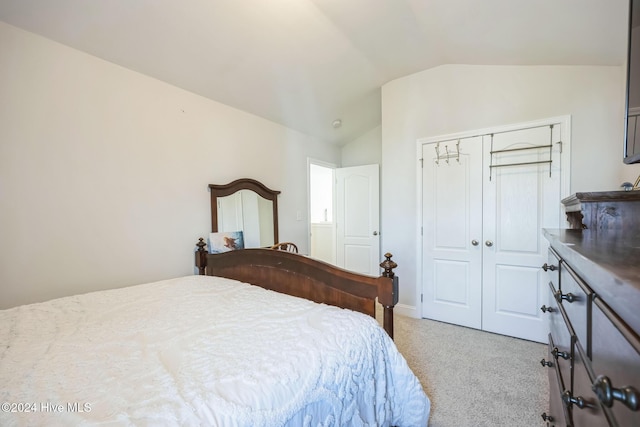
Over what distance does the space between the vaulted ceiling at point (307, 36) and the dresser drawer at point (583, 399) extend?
81.0 inches

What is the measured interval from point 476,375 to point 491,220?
145 centimetres

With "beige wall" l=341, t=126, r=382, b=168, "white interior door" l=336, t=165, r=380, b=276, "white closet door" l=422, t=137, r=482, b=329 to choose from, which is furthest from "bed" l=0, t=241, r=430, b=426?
"beige wall" l=341, t=126, r=382, b=168

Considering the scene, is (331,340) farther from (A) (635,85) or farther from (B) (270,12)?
(B) (270,12)

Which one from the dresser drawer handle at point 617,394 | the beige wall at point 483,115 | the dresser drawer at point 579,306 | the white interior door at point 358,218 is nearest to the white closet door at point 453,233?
the beige wall at point 483,115

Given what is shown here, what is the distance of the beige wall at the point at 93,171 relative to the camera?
5.59 feet

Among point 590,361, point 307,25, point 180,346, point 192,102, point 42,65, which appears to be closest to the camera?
point 590,361

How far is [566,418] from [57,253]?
9.05 ft

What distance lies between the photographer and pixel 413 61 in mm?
2771

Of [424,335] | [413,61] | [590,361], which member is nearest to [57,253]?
[590,361]

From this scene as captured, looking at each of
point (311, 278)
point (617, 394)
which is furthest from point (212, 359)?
point (617, 394)

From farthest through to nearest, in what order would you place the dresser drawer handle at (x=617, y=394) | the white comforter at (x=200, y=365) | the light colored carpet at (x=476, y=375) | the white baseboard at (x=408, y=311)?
1. the white baseboard at (x=408, y=311)
2. the light colored carpet at (x=476, y=375)
3. the white comforter at (x=200, y=365)
4. the dresser drawer handle at (x=617, y=394)

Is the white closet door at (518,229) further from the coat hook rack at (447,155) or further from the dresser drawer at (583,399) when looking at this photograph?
the dresser drawer at (583,399)

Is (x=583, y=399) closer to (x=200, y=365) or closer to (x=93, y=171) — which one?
(x=200, y=365)

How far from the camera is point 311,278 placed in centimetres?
172
